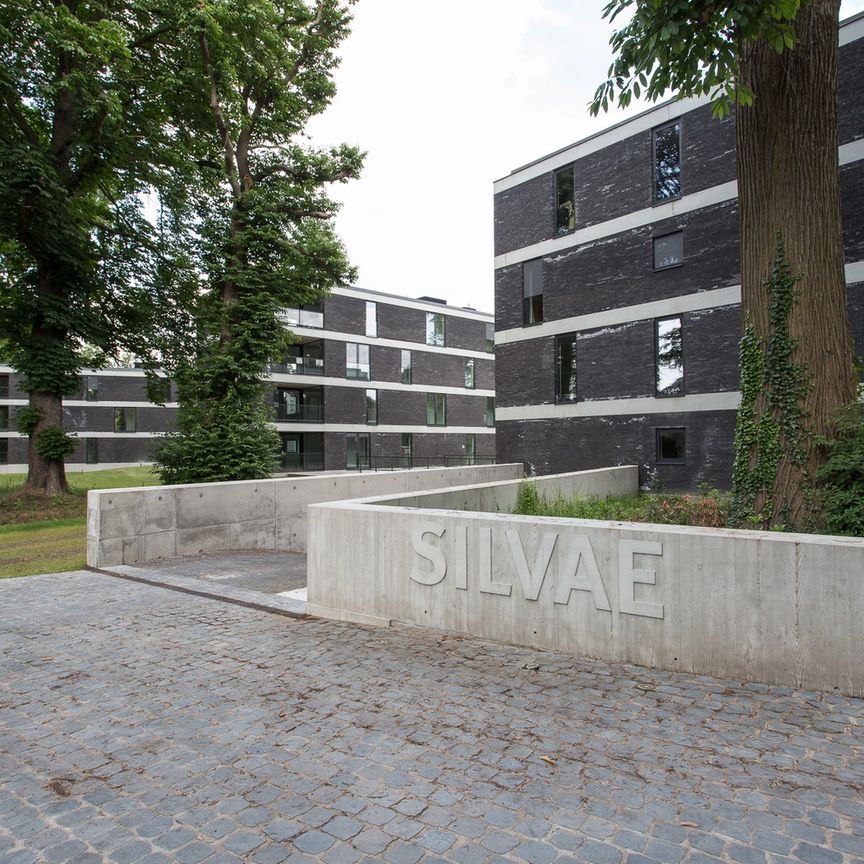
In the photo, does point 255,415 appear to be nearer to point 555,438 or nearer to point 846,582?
point 555,438

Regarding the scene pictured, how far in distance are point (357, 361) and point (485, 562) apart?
32712 mm

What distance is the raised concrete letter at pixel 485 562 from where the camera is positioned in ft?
17.4

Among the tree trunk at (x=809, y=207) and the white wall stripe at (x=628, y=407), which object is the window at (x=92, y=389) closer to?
the white wall stripe at (x=628, y=407)

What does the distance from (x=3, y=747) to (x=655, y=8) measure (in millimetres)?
8019

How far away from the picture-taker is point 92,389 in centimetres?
4700

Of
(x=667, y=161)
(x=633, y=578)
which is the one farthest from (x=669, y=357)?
(x=633, y=578)

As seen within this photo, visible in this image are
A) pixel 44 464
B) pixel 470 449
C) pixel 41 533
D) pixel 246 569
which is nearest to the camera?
pixel 246 569

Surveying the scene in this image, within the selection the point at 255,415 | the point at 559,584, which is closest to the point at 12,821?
the point at 559,584

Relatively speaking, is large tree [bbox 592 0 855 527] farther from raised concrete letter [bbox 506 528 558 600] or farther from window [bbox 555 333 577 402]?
window [bbox 555 333 577 402]

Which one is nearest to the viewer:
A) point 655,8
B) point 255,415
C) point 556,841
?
point 556,841

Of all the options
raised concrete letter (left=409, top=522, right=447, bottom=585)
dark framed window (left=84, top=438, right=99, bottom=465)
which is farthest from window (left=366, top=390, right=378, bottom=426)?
raised concrete letter (left=409, top=522, right=447, bottom=585)

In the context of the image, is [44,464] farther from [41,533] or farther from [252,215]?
[252,215]

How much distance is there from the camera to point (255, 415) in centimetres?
1517

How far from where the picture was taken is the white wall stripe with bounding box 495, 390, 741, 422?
16031 mm
